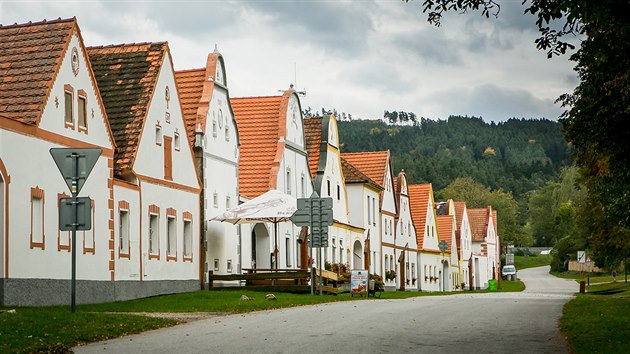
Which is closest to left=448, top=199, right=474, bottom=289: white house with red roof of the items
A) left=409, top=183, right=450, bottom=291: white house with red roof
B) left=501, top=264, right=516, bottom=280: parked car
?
left=501, top=264, right=516, bottom=280: parked car

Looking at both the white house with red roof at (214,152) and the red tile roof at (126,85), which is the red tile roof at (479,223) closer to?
the white house with red roof at (214,152)

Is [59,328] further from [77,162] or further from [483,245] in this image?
[483,245]

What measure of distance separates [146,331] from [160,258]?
1846cm

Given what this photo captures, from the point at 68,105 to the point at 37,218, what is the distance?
417 cm

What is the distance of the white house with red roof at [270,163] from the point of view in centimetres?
5050

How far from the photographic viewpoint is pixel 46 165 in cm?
3059

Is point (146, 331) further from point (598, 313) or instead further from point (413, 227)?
point (413, 227)

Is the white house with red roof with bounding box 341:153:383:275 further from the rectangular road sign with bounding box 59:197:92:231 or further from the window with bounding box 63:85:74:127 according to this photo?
the rectangular road sign with bounding box 59:197:92:231

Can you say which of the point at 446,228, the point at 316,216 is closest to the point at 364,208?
the point at 316,216

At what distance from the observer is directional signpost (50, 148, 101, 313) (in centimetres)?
2181

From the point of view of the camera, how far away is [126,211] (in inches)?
1436

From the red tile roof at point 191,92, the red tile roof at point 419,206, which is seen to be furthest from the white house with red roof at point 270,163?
the red tile roof at point 419,206

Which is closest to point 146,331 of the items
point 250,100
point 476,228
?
point 250,100

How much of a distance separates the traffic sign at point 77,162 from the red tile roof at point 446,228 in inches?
3068
